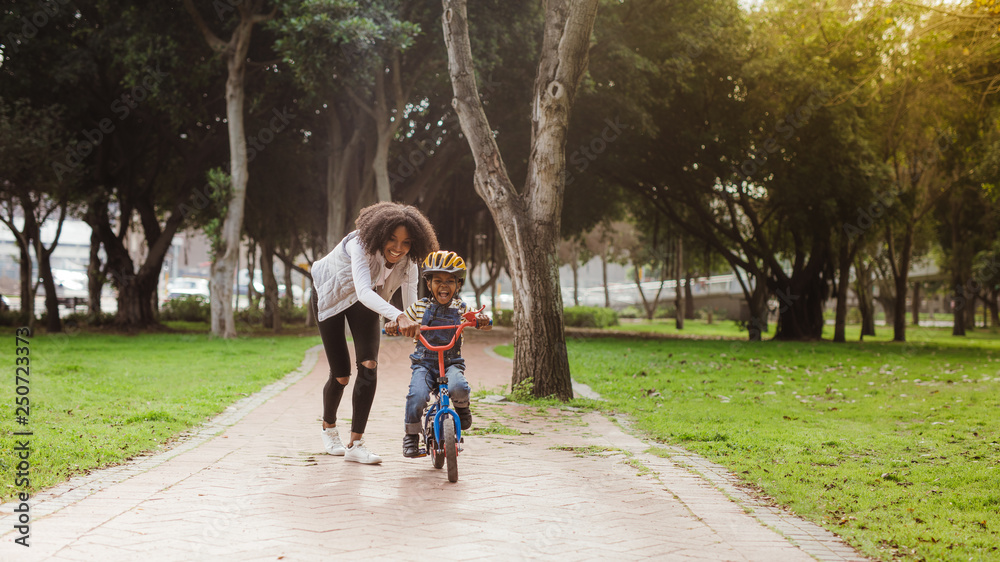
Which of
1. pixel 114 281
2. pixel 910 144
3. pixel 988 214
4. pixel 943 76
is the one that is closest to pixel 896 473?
pixel 943 76

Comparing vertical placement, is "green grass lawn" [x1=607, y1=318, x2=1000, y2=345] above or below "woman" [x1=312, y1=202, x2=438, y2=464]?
below

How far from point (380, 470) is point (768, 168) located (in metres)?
19.3

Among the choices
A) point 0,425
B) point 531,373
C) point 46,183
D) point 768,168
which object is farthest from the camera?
point 768,168

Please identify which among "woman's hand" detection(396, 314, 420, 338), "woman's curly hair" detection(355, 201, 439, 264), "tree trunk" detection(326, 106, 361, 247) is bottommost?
"woman's hand" detection(396, 314, 420, 338)

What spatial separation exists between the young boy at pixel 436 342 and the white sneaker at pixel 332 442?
0.83 meters

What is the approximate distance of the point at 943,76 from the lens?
20984 mm

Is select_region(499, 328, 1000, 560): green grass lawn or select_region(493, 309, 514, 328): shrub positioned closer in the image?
select_region(499, 328, 1000, 560): green grass lawn

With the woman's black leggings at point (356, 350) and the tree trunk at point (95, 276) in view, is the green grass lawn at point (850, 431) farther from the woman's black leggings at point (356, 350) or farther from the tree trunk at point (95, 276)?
the tree trunk at point (95, 276)

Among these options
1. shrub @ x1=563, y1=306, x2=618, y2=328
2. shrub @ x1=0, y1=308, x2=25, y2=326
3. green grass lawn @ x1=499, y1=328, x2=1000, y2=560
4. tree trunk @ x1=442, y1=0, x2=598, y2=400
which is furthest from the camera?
shrub @ x1=563, y1=306, x2=618, y2=328

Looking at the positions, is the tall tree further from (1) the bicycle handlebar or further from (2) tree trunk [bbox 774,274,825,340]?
(2) tree trunk [bbox 774,274,825,340]

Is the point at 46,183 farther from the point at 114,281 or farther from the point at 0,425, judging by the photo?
the point at 0,425

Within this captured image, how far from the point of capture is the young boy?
17.0 ft

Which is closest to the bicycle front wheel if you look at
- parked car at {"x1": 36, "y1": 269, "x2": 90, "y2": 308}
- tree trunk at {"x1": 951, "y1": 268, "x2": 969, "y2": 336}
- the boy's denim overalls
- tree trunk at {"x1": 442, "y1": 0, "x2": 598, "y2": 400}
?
the boy's denim overalls

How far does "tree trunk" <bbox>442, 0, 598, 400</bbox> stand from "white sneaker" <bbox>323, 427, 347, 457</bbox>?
149 inches
